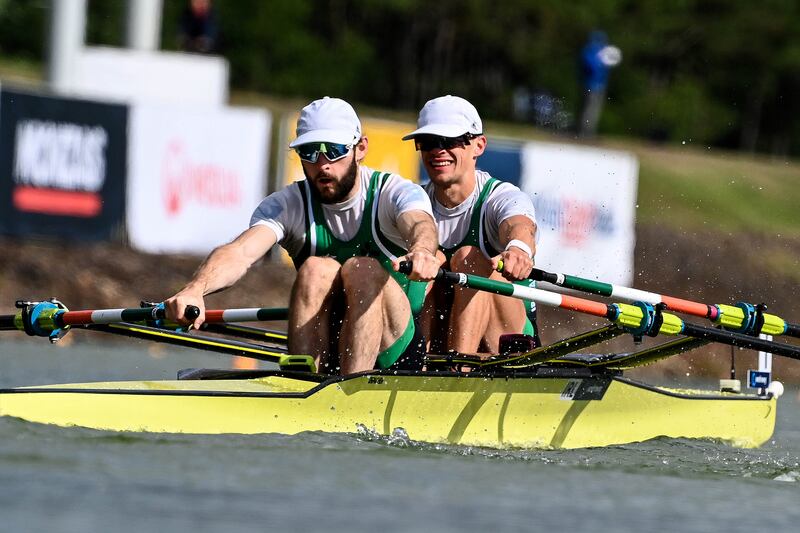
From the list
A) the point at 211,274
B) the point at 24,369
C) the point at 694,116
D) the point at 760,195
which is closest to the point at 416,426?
the point at 211,274

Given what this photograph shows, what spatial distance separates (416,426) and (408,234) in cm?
93

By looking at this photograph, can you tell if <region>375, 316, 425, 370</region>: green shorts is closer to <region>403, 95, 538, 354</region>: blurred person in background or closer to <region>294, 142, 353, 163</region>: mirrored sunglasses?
<region>403, 95, 538, 354</region>: blurred person in background

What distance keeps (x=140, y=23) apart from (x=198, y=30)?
290 cm

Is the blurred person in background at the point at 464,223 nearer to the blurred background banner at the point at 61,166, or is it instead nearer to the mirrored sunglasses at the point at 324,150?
the mirrored sunglasses at the point at 324,150

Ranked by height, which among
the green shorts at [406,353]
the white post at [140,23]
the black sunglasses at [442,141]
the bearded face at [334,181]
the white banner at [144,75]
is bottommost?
the green shorts at [406,353]

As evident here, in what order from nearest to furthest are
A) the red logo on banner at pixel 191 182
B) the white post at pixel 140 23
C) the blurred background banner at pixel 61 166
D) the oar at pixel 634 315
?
the oar at pixel 634 315 < the blurred background banner at pixel 61 166 < the red logo on banner at pixel 191 182 < the white post at pixel 140 23

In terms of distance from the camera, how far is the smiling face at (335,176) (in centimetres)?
796

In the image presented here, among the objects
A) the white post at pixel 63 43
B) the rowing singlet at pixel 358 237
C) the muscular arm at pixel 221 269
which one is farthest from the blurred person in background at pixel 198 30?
the muscular arm at pixel 221 269

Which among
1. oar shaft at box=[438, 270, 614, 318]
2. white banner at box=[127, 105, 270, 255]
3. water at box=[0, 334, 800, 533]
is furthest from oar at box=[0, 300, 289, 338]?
white banner at box=[127, 105, 270, 255]

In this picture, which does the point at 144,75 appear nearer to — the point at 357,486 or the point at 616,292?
the point at 616,292

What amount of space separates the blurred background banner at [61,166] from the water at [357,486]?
7590mm

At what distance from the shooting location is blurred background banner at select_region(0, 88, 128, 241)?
14.4 metres

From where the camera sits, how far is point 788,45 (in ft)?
133

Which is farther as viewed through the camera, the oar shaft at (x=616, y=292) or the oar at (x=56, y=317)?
the oar shaft at (x=616, y=292)
